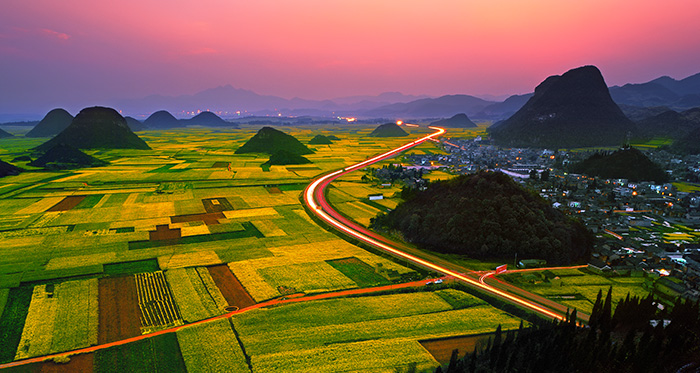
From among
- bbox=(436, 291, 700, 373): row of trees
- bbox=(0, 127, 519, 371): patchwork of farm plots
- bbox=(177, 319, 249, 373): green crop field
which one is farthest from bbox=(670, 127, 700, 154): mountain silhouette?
bbox=(177, 319, 249, 373): green crop field

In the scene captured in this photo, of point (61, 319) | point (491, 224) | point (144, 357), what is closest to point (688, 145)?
point (491, 224)

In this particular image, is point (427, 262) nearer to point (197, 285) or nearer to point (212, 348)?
point (197, 285)

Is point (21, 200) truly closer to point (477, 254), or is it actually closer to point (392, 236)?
point (392, 236)

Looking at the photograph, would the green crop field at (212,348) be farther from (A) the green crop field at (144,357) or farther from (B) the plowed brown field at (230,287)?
(B) the plowed brown field at (230,287)

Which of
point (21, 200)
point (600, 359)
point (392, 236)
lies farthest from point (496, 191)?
point (21, 200)

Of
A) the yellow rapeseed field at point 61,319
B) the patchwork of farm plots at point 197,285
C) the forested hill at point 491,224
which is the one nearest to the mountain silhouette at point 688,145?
the forested hill at point 491,224

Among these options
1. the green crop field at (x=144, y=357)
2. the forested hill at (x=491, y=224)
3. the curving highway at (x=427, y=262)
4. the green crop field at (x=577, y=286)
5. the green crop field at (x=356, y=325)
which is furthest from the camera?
the forested hill at (x=491, y=224)
